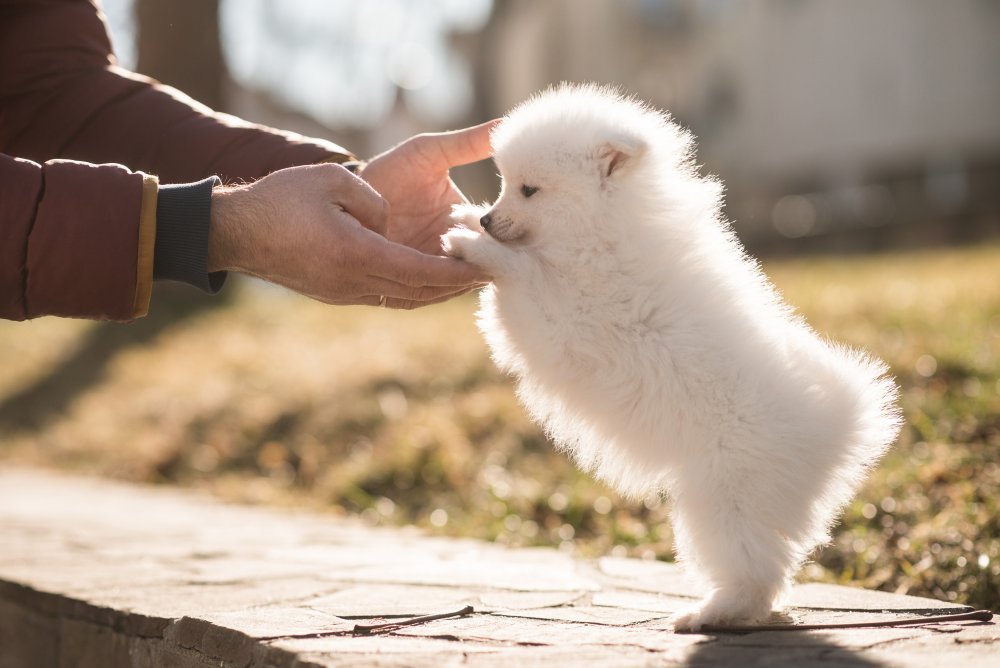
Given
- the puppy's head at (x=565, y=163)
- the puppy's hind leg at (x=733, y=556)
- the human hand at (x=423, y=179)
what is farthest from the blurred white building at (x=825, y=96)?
the puppy's hind leg at (x=733, y=556)

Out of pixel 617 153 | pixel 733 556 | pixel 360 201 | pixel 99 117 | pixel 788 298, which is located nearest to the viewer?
pixel 733 556

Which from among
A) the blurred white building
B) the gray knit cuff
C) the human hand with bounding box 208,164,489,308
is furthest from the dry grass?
the blurred white building

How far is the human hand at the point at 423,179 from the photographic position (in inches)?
137

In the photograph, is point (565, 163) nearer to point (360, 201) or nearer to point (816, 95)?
point (360, 201)

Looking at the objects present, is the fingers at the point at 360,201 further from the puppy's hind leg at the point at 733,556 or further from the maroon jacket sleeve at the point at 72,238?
A: the puppy's hind leg at the point at 733,556

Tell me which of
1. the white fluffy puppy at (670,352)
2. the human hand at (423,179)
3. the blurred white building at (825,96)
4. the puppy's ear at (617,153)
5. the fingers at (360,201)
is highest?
the blurred white building at (825,96)

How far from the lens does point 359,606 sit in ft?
10.5

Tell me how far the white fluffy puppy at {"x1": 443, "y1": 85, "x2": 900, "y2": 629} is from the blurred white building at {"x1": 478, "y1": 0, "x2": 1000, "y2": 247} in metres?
14.5

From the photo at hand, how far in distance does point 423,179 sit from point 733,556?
5.20 ft

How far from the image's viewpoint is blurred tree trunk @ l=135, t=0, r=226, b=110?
12328 mm

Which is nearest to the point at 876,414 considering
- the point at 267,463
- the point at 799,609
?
the point at 799,609

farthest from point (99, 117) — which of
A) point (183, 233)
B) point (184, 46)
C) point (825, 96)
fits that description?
point (825, 96)

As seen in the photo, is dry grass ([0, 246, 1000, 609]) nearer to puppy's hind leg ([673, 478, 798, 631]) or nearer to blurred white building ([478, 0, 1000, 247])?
puppy's hind leg ([673, 478, 798, 631])

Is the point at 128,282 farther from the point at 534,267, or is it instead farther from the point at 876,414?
A: the point at 876,414
